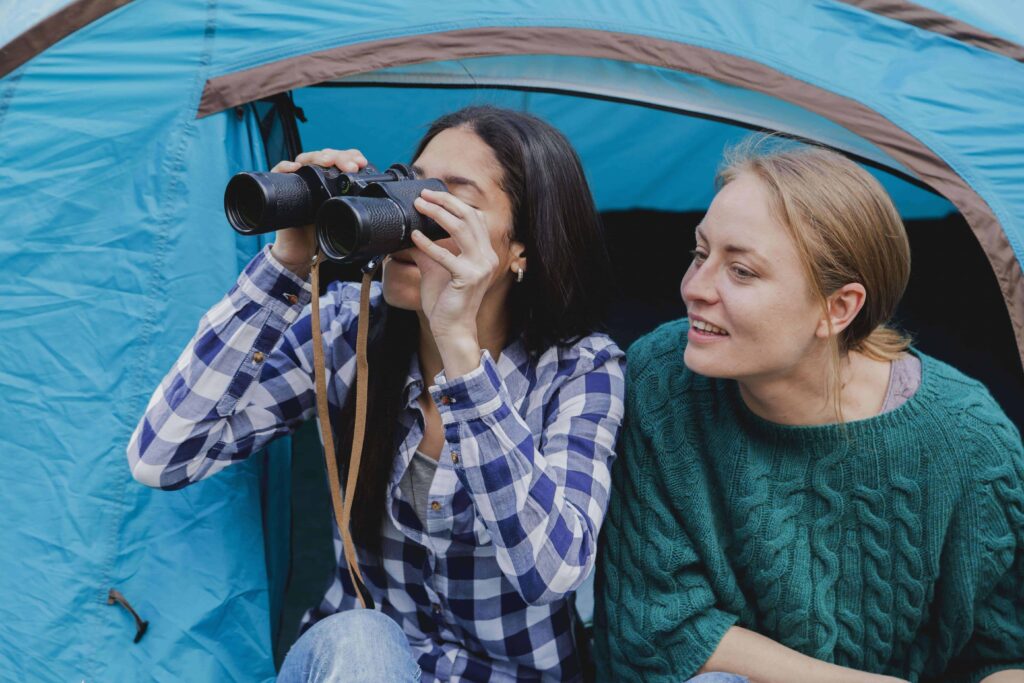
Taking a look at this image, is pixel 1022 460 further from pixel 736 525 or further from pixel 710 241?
pixel 710 241

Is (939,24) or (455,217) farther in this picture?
(939,24)

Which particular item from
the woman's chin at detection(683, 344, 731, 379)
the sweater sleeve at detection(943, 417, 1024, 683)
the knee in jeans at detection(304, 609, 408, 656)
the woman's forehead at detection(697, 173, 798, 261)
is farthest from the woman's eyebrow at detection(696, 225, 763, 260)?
the knee in jeans at detection(304, 609, 408, 656)

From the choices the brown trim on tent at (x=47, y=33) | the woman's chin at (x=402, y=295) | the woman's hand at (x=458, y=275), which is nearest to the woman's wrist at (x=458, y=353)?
the woman's hand at (x=458, y=275)

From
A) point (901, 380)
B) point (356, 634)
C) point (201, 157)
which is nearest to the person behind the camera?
point (356, 634)

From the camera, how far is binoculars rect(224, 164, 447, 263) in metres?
1.04

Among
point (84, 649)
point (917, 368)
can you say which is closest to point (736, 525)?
point (917, 368)

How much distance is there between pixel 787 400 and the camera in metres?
1.22

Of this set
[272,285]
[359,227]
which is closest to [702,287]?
[359,227]

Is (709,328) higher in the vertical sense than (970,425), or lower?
higher

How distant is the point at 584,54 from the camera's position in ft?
4.92

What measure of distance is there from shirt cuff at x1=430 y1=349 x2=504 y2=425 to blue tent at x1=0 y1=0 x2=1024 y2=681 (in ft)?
1.39

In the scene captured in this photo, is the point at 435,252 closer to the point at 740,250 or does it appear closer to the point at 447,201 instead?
the point at 447,201

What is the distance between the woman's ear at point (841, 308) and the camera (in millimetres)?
1161

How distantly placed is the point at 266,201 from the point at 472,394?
295 millimetres
